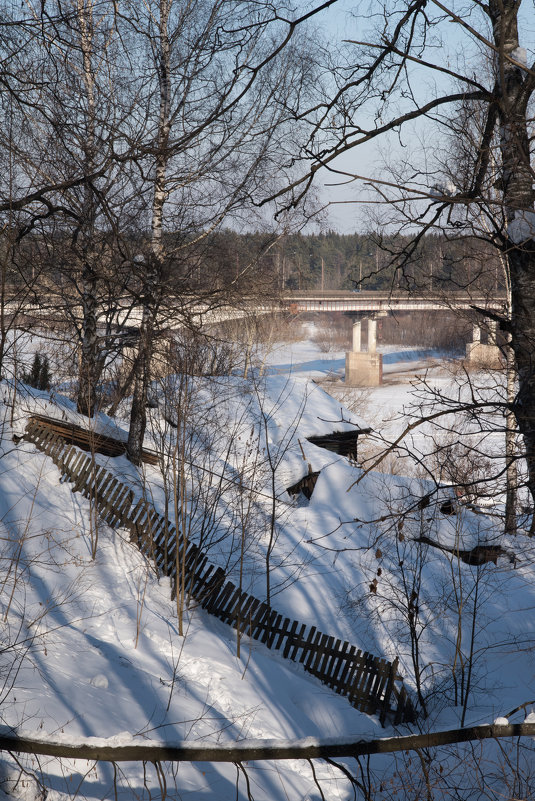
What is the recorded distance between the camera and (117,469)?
10953 millimetres

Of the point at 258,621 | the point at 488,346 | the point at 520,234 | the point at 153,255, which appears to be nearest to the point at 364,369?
the point at 488,346

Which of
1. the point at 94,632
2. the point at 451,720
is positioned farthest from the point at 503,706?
the point at 94,632

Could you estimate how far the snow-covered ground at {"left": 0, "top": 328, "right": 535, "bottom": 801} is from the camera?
4.07 metres

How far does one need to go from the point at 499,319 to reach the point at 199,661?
4639mm

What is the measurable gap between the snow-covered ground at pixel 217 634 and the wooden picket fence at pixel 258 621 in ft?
0.75

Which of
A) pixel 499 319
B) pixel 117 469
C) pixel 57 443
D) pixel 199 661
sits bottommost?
pixel 199 661

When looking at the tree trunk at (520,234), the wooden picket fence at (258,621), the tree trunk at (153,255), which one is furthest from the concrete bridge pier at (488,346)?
the tree trunk at (153,255)

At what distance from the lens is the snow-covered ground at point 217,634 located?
4070 mm

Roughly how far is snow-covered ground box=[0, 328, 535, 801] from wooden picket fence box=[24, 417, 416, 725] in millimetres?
230

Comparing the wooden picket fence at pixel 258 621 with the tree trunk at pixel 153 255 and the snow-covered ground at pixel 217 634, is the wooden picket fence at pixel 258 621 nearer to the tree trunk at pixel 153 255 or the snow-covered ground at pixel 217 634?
the snow-covered ground at pixel 217 634

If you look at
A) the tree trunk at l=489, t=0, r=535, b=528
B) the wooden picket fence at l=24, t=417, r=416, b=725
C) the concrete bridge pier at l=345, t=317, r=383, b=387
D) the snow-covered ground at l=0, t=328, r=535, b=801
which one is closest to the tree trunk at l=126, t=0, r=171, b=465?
the snow-covered ground at l=0, t=328, r=535, b=801

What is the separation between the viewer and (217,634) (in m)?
7.68

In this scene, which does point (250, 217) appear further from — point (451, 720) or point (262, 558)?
point (451, 720)

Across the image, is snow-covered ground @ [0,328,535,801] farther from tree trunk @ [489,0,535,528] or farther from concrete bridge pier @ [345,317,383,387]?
concrete bridge pier @ [345,317,383,387]
